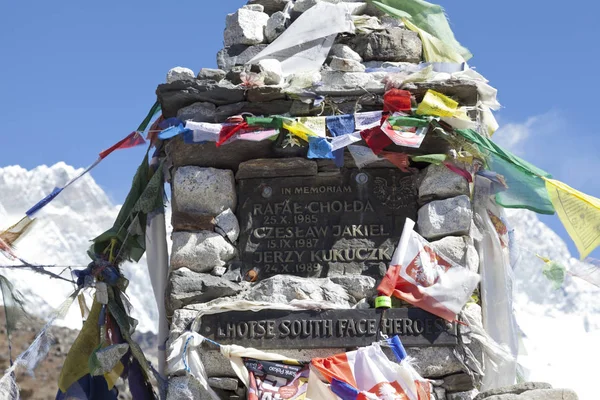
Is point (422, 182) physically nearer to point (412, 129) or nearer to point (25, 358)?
point (412, 129)

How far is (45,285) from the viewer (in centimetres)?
8019

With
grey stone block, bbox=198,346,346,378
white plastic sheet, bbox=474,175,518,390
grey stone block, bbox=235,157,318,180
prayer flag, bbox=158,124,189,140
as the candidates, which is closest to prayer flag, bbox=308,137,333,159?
grey stone block, bbox=235,157,318,180

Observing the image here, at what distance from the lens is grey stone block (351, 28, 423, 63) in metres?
9.61

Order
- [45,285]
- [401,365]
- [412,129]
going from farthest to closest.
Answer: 1. [45,285]
2. [412,129]
3. [401,365]

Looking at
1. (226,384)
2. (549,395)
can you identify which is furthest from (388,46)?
(549,395)

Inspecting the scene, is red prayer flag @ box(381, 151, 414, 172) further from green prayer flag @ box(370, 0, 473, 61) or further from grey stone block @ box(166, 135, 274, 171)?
green prayer flag @ box(370, 0, 473, 61)

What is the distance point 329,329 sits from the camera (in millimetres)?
8500

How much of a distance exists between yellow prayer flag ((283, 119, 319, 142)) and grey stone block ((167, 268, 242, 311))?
1.15 metres

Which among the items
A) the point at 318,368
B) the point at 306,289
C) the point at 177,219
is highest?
the point at 177,219

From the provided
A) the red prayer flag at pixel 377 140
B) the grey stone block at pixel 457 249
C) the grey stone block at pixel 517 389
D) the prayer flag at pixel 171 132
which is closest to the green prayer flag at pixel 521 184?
the grey stone block at pixel 457 249

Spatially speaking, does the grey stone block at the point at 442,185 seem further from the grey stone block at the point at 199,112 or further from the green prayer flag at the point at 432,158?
the grey stone block at the point at 199,112

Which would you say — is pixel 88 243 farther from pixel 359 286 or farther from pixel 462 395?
pixel 462 395

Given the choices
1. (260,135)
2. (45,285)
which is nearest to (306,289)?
(260,135)

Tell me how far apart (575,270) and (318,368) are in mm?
2768
